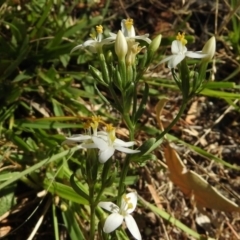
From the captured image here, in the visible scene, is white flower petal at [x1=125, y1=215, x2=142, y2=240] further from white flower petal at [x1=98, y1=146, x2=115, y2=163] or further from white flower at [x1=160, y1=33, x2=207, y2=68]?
white flower at [x1=160, y1=33, x2=207, y2=68]

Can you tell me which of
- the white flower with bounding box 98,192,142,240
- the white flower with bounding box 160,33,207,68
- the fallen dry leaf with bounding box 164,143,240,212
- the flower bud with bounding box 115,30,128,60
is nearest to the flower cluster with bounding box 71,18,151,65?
the flower bud with bounding box 115,30,128,60

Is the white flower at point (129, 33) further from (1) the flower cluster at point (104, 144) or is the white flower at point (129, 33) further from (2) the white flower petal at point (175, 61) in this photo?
(1) the flower cluster at point (104, 144)

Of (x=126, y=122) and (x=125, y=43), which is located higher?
(x=125, y=43)

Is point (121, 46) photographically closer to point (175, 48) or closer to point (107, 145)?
point (175, 48)

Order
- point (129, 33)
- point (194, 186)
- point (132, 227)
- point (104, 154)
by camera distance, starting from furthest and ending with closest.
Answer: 1. point (194, 186)
2. point (129, 33)
3. point (132, 227)
4. point (104, 154)

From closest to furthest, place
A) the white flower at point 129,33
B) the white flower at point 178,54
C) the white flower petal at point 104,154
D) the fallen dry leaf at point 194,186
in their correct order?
the white flower petal at point 104,154, the white flower at point 178,54, the white flower at point 129,33, the fallen dry leaf at point 194,186

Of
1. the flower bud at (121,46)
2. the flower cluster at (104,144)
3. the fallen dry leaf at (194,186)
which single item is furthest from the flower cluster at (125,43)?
the fallen dry leaf at (194,186)

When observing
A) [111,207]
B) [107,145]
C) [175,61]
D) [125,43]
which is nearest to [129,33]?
[125,43]
